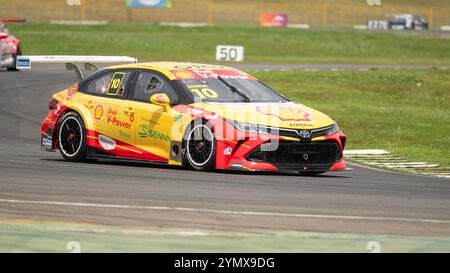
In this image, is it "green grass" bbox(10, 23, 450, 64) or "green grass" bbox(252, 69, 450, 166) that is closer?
"green grass" bbox(252, 69, 450, 166)

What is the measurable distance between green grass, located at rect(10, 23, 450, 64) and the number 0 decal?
1188 inches

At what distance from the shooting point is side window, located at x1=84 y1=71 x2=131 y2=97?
14.6m

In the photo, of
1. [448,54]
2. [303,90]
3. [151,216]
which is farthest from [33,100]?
[448,54]

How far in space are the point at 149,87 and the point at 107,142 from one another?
0.87 meters

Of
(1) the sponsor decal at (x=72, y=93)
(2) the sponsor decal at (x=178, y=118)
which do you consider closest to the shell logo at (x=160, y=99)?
(2) the sponsor decal at (x=178, y=118)

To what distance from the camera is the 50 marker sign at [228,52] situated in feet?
130

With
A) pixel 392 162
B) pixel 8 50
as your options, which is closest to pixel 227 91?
pixel 392 162

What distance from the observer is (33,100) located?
24.7 metres

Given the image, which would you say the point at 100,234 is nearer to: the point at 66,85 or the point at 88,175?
the point at 88,175

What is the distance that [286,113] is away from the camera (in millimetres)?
13594

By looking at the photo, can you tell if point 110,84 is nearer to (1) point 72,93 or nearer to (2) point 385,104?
(1) point 72,93

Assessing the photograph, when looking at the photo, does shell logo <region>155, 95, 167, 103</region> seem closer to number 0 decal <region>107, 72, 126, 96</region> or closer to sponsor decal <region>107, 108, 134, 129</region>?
sponsor decal <region>107, 108, 134, 129</region>

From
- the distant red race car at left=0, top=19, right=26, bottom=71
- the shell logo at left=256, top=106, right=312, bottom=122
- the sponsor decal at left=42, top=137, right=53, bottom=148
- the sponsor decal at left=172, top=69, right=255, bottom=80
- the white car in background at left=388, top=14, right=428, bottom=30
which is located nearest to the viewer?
the shell logo at left=256, top=106, right=312, bottom=122

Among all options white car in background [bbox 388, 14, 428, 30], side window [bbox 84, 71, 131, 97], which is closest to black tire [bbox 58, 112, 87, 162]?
side window [bbox 84, 71, 131, 97]
